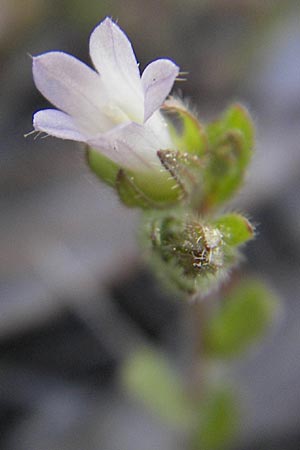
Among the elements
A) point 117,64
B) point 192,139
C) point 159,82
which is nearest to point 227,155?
point 192,139

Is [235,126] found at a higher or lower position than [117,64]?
higher

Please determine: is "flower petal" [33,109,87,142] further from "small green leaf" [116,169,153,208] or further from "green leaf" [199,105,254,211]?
"green leaf" [199,105,254,211]

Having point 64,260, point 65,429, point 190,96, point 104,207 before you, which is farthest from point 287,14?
point 65,429

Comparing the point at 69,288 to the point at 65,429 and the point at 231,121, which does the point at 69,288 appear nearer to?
the point at 65,429

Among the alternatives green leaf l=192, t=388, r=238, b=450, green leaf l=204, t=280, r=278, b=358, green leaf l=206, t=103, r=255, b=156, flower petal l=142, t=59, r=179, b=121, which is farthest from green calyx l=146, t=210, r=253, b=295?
green leaf l=192, t=388, r=238, b=450

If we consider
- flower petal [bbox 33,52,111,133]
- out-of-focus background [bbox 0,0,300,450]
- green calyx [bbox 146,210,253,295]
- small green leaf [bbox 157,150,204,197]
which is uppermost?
out-of-focus background [bbox 0,0,300,450]

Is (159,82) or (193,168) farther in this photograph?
Result: (193,168)

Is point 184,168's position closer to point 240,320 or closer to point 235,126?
point 235,126
